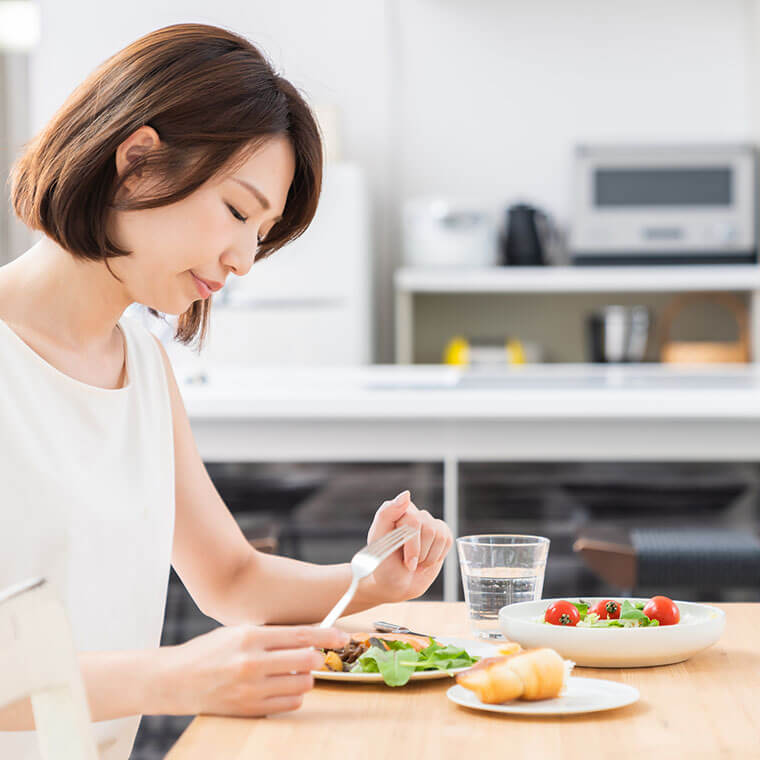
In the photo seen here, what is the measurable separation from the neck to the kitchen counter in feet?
4.07

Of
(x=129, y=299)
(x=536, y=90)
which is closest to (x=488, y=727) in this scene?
(x=129, y=299)

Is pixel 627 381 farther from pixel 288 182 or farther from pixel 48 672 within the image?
pixel 48 672

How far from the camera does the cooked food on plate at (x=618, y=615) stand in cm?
92

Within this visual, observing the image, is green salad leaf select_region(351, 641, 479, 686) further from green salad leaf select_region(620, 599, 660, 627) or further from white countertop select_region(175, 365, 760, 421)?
white countertop select_region(175, 365, 760, 421)

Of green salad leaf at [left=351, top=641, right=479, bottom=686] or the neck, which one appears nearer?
green salad leaf at [left=351, top=641, right=479, bottom=686]

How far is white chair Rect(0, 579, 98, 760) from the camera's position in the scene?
0.58 meters

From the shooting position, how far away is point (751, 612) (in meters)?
1.10

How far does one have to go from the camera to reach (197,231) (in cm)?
96

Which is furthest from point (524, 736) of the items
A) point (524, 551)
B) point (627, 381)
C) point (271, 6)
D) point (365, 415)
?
point (271, 6)

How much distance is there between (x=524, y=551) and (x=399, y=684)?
0.70ft

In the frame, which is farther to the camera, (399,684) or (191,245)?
(191,245)

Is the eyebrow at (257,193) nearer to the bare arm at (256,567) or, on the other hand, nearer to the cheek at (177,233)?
the cheek at (177,233)

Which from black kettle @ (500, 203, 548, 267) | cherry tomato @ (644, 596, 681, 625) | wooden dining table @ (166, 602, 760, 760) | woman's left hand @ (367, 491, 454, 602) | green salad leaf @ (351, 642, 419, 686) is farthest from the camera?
black kettle @ (500, 203, 548, 267)

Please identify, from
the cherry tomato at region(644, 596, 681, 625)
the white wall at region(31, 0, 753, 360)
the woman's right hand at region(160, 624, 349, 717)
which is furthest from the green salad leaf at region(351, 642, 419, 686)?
the white wall at region(31, 0, 753, 360)
